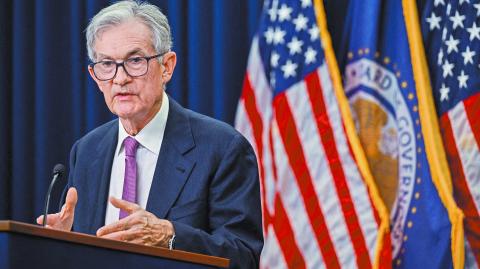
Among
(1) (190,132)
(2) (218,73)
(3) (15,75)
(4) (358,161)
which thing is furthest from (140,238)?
(3) (15,75)

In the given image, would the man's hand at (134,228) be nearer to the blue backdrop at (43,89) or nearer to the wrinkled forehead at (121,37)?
the wrinkled forehead at (121,37)

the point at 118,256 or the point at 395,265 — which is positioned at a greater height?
the point at 118,256

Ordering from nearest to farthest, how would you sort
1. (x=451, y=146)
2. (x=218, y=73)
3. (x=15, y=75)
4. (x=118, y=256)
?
(x=118, y=256), (x=451, y=146), (x=218, y=73), (x=15, y=75)

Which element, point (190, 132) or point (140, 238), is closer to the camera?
point (140, 238)

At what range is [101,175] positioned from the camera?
3.17 meters

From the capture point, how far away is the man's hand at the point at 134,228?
249cm

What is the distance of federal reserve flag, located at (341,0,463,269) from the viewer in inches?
166

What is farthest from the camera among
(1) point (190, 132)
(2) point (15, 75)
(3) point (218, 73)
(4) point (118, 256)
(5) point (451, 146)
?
(2) point (15, 75)

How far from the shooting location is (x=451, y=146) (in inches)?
168

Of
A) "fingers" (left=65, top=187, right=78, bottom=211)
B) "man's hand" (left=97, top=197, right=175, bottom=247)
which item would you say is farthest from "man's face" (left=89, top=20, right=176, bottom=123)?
"man's hand" (left=97, top=197, right=175, bottom=247)

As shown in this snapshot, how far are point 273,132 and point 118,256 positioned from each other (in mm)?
2395

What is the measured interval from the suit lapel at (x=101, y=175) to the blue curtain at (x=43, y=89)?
1813 mm

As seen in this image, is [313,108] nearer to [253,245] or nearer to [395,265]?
[395,265]

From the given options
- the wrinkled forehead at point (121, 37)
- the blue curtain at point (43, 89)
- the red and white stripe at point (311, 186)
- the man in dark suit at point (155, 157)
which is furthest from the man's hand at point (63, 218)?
the blue curtain at point (43, 89)
